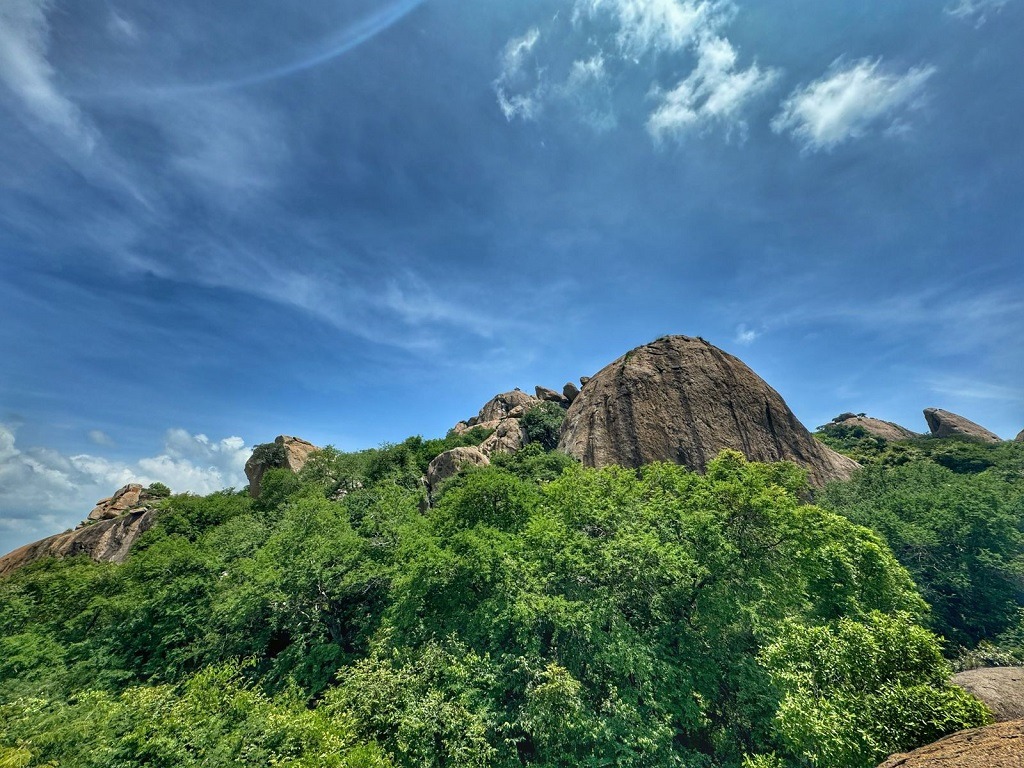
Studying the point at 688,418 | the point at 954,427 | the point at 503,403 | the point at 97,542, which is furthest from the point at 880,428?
the point at 97,542

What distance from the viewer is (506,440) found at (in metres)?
62.6

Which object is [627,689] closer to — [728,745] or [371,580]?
[728,745]

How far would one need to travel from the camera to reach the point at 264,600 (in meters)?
22.2

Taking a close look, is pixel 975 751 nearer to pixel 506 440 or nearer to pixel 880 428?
pixel 506 440

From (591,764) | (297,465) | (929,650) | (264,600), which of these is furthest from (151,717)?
(297,465)

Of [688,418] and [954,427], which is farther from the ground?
[954,427]

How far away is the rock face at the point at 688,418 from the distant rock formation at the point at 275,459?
4467 cm

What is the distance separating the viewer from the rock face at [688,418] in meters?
50.7

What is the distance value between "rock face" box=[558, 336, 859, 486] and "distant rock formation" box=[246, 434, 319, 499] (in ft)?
147

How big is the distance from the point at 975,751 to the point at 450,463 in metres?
44.8

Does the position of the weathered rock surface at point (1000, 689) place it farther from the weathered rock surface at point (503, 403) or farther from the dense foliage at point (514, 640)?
the weathered rock surface at point (503, 403)

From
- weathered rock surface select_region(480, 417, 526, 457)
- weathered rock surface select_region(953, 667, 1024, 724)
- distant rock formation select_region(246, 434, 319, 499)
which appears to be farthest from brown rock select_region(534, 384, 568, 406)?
weathered rock surface select_region(953, 667, 1024, 724)

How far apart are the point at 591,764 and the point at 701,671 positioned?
241 inches

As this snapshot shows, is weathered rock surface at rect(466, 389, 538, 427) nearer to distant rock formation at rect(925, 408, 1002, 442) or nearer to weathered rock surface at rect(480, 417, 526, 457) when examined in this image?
weathered rock surface at rect(480, 417, 526, 457)
